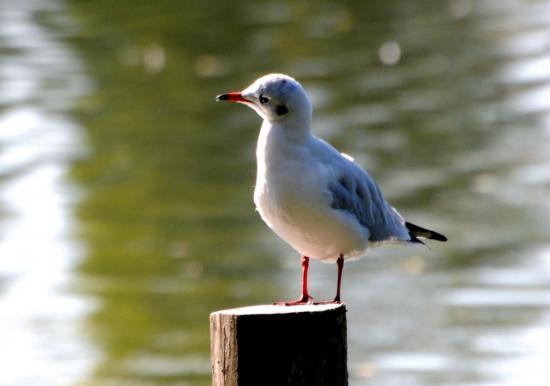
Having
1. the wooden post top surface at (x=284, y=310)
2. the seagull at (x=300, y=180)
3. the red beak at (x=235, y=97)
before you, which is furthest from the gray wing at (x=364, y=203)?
the wooden post top surface at (x=284, y=310)

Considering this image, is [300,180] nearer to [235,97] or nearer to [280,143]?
[280,143]

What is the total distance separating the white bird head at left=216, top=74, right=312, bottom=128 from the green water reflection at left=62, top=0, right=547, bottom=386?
5989mm

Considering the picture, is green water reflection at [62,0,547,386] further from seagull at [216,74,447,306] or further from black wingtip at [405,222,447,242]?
seagull at [216,74,447,306]

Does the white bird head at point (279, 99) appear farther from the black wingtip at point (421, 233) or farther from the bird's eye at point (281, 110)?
the black wingtip at point (421, 233)

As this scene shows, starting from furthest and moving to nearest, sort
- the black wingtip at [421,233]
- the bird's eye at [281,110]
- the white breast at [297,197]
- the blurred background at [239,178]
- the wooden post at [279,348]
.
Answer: the blurred background at [239,178]
the black wingtip at [421,233]
the bird's eye at [281,110]
the white breast at [297,197]
the wooden post at [279,348]

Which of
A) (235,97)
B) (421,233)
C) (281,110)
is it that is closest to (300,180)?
(281,110)

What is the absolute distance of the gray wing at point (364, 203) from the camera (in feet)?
17.5

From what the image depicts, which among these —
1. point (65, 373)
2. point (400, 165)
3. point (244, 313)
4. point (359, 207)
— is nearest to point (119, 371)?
point (65, 373)

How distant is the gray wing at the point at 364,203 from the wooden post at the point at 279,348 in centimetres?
74

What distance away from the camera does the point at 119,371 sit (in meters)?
11.4

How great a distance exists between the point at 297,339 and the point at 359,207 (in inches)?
39.2

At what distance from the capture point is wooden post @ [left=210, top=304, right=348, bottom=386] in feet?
15.0

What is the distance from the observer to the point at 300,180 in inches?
204

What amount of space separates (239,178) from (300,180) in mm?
9706
